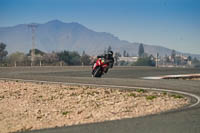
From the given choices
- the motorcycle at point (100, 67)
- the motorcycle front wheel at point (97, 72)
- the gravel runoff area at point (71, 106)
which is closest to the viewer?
the gravel runoff area at point (71, 106)

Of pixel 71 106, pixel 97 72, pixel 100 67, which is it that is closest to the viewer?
pixel 71 106

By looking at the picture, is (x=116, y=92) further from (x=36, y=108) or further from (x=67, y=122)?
(x=67, y=122)

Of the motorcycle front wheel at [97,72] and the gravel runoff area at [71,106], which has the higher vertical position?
the motorcycle front wheel at [97,72]

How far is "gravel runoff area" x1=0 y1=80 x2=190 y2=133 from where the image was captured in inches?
328

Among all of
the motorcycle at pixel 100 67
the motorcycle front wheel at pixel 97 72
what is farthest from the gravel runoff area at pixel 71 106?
the motorcycle front wheel at pixel 97 72

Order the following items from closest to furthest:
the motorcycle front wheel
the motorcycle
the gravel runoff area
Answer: the gravel runoff area, the motorcycle, the motorcycle front wheel

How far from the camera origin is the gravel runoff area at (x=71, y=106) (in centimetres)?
833

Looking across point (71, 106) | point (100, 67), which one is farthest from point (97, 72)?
point (71, 106)

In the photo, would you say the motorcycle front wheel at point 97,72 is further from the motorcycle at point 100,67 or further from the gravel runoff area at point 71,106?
the gravel runoff area at point 71,106

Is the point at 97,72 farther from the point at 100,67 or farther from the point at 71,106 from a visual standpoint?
the point at 71,106

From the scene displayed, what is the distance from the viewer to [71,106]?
10.9 m

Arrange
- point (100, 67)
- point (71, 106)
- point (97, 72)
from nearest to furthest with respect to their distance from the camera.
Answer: point (71, 106) < point (100, 67) < point (97, 72)

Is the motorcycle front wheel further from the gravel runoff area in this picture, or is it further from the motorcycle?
the gravel runoff area

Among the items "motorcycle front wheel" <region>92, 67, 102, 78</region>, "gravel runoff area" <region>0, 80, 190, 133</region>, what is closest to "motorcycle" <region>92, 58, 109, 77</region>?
"motorcycle front wheel" <region>92, 67, 102, 78</region>
